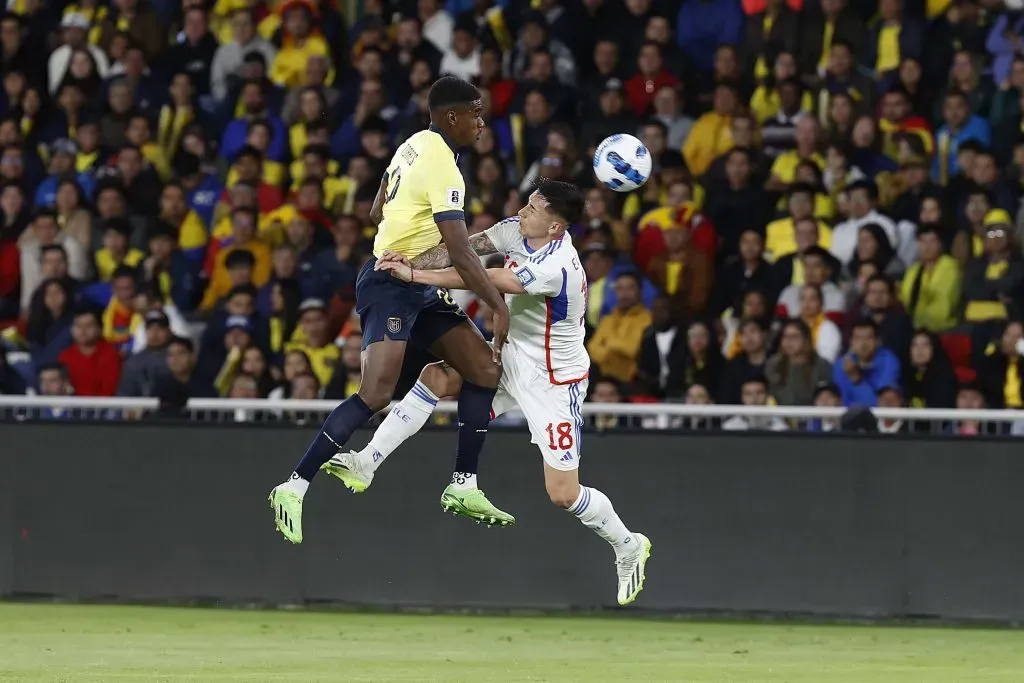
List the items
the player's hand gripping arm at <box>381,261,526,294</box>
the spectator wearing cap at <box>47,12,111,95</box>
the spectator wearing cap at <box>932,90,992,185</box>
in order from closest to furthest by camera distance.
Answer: the player's hand gripping arm at <box>381,261,526,294</box> < the spectator wearing cap at <box>932,90,992,185</box> < the spectator wearing cap at <box>47,12,111,95</box>

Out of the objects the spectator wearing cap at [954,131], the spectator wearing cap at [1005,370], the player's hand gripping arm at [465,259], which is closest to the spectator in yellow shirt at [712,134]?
the spectator wearing cap at [954,131]

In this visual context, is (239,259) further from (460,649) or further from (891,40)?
(891,40)

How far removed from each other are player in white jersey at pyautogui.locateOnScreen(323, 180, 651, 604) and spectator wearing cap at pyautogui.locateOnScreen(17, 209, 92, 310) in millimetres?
6567

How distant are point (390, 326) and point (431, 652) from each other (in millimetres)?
2279

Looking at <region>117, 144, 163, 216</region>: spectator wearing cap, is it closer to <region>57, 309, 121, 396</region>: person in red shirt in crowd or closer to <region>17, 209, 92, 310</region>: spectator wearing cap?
<region>17, 209, 92, 310</region>: spectator wearing cap

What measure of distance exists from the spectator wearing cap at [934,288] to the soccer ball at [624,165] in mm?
4359

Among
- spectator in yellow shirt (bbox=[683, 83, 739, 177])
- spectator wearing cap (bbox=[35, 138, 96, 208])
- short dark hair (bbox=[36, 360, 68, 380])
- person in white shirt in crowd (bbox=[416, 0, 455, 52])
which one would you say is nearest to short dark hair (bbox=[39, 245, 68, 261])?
spectator wearing cap (bbox=[35, 138, 96, 208])

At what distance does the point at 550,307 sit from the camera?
11.0 m

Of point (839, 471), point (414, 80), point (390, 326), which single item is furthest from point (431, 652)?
point (414, 80)

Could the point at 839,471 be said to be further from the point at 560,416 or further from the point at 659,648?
the point at 560,416

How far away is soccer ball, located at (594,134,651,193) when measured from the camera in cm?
1091

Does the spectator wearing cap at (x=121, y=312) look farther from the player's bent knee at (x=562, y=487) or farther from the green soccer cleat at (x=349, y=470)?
the player's bent knee at (x=562, y=487)

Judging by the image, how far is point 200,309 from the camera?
16484mm

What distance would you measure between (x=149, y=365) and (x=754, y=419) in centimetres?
465
